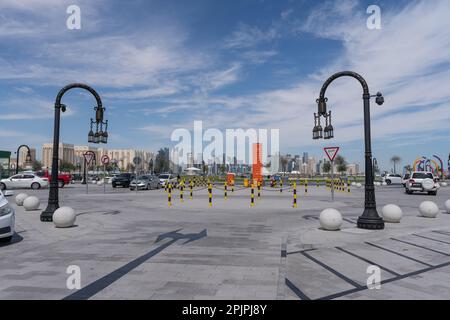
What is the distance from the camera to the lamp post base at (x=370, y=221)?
10.3 m

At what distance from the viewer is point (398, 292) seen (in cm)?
497

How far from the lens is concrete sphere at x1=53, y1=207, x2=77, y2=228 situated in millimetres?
10344

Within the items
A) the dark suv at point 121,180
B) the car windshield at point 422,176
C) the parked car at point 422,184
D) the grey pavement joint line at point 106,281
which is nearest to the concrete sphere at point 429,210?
the grey pavement joint line at point 106,281

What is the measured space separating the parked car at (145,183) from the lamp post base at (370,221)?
2525 centimetres

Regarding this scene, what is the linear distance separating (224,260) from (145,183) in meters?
28.7

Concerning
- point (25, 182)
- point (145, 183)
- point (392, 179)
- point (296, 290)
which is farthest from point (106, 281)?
point (392, 179)

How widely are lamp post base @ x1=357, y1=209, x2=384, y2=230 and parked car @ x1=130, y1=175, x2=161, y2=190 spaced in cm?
2525

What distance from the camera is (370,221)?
10.4m

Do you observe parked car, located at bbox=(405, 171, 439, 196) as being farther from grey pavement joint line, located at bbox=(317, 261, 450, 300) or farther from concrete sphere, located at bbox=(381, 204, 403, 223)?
grey pavement joint line, located at bbox=(317, 261, 450, 300)

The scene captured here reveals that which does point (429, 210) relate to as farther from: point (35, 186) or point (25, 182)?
point (25, 182)

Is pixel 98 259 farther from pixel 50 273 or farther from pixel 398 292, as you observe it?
pixel 398 292
